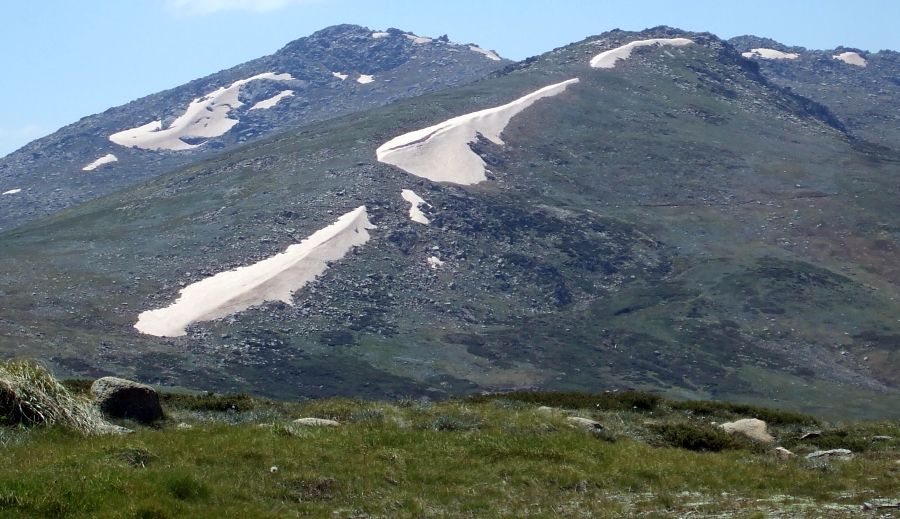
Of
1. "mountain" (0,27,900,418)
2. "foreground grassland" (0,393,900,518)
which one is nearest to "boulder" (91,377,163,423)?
"foreground grassland" (0,393,900,518)

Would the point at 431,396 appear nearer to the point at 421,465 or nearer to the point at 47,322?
A: the point at 47,322

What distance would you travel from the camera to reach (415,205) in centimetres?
16712

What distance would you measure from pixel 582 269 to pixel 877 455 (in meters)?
139

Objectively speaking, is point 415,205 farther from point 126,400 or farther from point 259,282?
point 126,400

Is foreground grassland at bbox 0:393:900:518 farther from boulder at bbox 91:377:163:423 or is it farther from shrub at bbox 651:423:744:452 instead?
boulder at bbox 91:377:163:423

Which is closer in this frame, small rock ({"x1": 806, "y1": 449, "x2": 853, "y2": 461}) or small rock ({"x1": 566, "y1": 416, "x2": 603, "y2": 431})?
small rock ({"x1": 806, "y1": 449, "x2": 853, "y2": 461})

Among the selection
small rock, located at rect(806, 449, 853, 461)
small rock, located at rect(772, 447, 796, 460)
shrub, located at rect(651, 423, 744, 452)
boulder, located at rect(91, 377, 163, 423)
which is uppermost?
boulder, located at rect(91, 377, 163, 423)

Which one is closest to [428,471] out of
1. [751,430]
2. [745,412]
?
[751,430]

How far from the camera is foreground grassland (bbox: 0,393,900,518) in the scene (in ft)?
59.8

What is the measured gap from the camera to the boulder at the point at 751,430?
95.9ft

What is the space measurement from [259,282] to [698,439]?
116 metres

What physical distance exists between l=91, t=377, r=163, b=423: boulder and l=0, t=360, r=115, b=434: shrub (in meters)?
2.65

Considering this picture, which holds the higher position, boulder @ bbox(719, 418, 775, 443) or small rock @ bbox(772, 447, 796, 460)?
small rock @ bbox(772, 447, 796, 460)

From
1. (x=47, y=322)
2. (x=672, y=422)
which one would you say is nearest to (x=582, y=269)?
(x=47, y=322)
